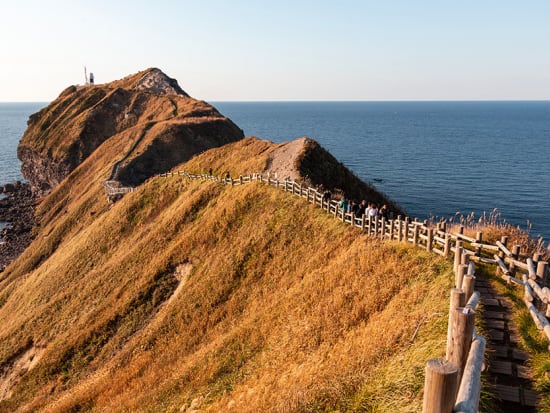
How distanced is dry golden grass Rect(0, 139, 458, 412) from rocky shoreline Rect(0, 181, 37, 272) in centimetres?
2354

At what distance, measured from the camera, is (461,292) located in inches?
295

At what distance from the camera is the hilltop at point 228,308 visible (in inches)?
513

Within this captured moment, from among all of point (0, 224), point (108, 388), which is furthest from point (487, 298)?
point (0, 224)

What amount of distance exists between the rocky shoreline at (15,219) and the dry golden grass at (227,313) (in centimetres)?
2354

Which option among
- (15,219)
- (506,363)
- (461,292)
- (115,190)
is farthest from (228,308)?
(15,219)

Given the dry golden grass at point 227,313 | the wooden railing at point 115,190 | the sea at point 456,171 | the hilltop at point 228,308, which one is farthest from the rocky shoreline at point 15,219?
the dry golden grass at point 227,313

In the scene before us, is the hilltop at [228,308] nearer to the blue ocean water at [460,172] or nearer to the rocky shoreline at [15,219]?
the rocky shoreline at [15,219]

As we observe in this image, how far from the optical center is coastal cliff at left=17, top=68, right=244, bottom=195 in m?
70.4

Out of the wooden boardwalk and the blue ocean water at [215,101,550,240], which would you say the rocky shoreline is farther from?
the wooden boardwalk

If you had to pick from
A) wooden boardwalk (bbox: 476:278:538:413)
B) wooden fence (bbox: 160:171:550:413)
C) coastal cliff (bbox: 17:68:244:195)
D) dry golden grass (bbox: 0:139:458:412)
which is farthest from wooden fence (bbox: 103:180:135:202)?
wooden boardwalk (bbox: 476:278:538:413)

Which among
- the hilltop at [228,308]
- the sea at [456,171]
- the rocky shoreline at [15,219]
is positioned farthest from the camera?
the sea at [456,171]

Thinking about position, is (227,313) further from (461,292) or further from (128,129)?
(128,129)

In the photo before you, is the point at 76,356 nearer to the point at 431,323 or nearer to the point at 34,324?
the point at 34,324

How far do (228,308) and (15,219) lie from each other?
7461cm
